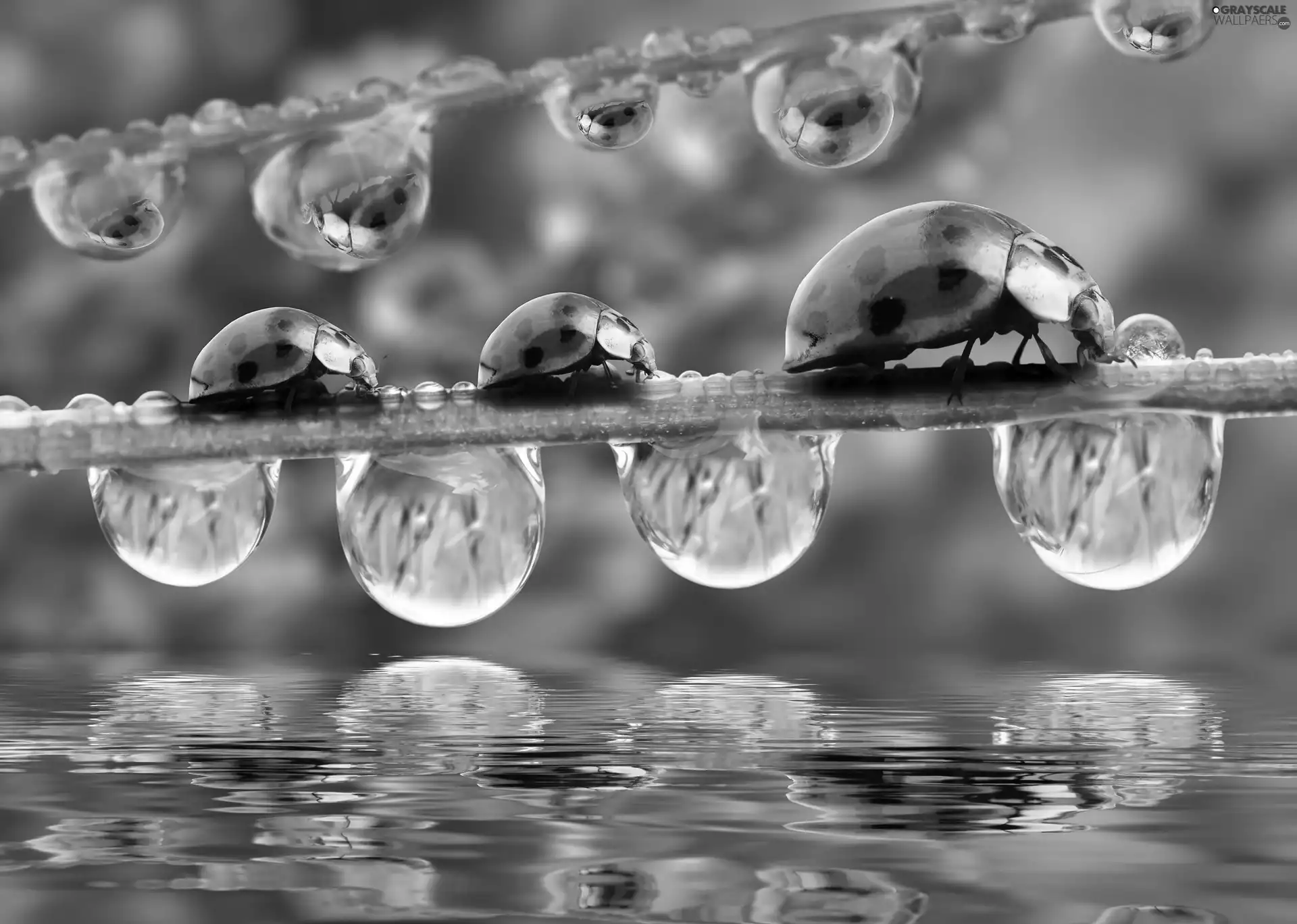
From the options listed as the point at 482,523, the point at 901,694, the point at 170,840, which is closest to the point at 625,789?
the point at 482,523

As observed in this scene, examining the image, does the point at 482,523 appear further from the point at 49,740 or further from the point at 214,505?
the point at 49,740

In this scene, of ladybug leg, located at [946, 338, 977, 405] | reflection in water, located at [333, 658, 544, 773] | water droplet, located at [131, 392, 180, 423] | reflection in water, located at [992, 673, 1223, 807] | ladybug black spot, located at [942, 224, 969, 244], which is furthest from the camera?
reflection in water, located at [333, 658, 544, 773]

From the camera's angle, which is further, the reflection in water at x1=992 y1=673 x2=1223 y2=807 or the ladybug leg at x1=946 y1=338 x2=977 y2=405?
the reflection in water at x1=992 y1=673 x2=1223 y2=807

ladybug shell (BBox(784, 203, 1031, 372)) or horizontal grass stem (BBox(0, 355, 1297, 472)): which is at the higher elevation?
ladybug shell (BBox(784, 203, 1031, 372))

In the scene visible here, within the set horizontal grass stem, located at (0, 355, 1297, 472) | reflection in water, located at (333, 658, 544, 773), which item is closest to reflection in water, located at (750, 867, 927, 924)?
horizontal grass stem, located at (0, 355, 1297, 472)

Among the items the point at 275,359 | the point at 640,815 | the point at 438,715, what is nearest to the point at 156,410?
the point at 275,359

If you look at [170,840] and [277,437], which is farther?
[170,840]

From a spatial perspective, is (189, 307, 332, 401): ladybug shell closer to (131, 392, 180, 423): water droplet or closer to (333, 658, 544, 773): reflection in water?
(131, 392, 180, 423): water droplet

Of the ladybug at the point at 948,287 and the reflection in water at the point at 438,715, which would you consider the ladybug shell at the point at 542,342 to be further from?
the reflection in water at the point at 438,715
